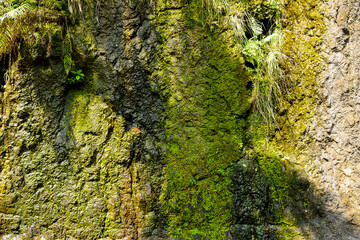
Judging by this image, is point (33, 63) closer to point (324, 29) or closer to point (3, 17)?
point (3, 17)

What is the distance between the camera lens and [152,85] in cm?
347

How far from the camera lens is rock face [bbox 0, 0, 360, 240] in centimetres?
310

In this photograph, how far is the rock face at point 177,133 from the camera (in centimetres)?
310

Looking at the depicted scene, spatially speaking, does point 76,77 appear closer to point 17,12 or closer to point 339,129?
point 17,12

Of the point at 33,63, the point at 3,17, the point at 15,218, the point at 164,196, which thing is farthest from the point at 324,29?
the point at 15,218

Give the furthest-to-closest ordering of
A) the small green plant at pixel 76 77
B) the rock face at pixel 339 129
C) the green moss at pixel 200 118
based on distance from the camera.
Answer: the small green plant at pixel 76 77, the green moss at pixel 200 118, the rock face at pixel 339 129

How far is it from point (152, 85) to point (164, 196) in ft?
4.59

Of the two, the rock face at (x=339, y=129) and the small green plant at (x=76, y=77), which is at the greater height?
the small green plant at (x=76, y=77)

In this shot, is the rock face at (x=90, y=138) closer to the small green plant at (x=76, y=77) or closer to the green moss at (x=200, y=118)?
the small green plant at (x=76, y=77)

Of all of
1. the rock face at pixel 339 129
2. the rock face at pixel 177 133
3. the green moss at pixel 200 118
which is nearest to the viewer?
the rock face at pixel 339 129

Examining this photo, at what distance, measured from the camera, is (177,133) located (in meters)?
3.40

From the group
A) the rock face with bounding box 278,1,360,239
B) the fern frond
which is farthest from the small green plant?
the rock face with bounding box 278,1,360,239

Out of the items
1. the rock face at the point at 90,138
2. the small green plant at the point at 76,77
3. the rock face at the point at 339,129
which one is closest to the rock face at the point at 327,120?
the rock face at the point at 339,129

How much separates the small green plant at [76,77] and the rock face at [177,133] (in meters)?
0.07
